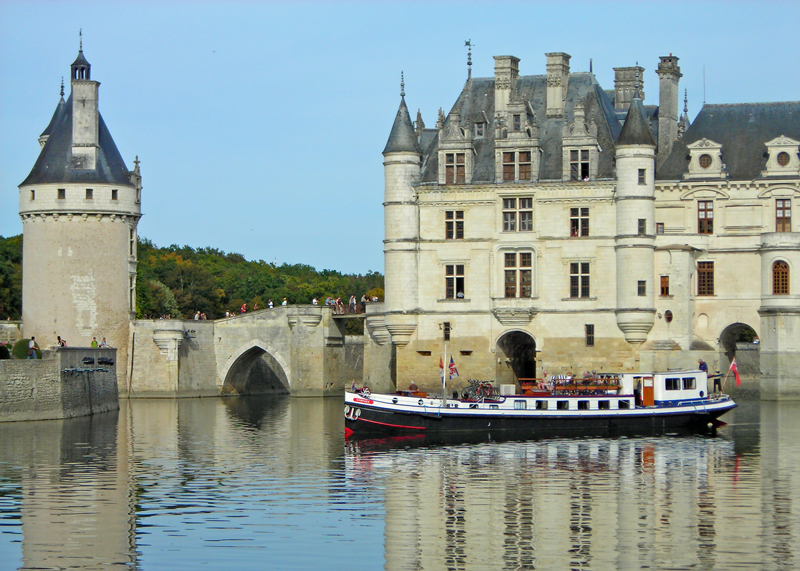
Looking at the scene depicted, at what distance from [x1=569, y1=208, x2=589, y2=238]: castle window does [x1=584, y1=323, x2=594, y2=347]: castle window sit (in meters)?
3.81

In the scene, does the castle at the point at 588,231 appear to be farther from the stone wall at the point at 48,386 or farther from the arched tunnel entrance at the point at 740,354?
the stone wall at the point at 48,386

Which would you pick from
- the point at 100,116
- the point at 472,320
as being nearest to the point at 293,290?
the point at 100,116

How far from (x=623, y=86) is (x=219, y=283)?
144ft

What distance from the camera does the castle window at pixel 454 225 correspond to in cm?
6222

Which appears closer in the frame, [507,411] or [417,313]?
[507,411]

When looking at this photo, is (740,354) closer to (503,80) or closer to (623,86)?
(623,86)

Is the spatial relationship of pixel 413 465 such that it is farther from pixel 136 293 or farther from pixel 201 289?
pixel 201 289

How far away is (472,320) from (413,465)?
24.4m

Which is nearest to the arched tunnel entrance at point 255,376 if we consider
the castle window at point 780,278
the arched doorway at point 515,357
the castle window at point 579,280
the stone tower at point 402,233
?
the stone tower at point 402,233

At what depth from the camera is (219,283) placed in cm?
10106

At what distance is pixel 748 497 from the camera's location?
3102 centimetres

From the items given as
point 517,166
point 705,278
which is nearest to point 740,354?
point 705,278

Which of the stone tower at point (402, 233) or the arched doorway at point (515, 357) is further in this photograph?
the stone tower at point (402, 233)

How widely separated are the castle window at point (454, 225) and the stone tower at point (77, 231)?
52.1 feet
